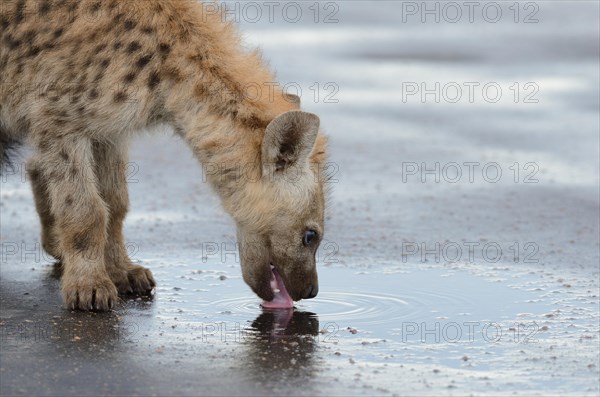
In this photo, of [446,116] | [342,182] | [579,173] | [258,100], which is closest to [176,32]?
[258,100]

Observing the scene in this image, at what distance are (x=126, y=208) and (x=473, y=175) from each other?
10.3 feet

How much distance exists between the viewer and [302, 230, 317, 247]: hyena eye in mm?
6285

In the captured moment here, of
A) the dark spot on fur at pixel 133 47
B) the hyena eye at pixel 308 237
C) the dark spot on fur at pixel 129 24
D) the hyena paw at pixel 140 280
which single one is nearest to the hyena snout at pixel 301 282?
the hyena eye at pixel 308 237

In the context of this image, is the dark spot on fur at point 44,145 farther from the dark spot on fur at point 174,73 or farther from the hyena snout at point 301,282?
the hyena snout at point 301,282

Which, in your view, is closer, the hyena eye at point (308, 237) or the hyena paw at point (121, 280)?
the hyena eye at point (308, 237)

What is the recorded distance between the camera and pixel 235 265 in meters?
7.21

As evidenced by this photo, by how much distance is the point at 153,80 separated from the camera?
636cm

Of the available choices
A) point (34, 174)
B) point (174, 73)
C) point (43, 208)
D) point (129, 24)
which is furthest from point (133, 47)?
point (43, 208)

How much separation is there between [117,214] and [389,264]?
144 centimetres

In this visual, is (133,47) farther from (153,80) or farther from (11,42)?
(11,42)

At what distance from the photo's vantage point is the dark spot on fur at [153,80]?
6348 millimetres

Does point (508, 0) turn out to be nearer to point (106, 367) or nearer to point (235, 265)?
point (235, 265)

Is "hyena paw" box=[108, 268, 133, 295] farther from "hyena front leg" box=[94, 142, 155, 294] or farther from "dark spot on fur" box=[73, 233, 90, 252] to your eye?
"dark spot on fur" box=[73, 233, 90, 252]

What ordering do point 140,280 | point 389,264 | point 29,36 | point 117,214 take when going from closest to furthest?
point 29,36, point 140,280, point 117,214, point 389,264
